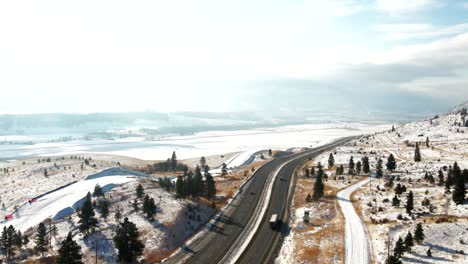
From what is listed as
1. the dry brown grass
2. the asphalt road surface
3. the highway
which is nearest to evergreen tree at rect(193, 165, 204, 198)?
the highway

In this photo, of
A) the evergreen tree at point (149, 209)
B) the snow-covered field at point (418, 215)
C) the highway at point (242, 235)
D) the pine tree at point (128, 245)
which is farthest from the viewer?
the evergreen tree at point (149, 209)

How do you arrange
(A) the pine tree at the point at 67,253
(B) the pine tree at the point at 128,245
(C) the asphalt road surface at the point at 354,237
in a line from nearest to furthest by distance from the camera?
(A) the pine tree at the point at 67,253, (C) the asphalt road surface at the point at 354,237, (B) the pine tree at the point at 128,245

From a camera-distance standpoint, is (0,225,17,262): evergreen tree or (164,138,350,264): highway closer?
(164,138,350,264): highway

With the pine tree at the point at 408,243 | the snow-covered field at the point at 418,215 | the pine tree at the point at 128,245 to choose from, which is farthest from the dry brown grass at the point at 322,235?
the pine tree at the point at 128,245

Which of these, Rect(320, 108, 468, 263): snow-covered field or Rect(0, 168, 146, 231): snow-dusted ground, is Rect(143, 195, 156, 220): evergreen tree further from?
Rect(320, 108, 468, 263): snow-covered field

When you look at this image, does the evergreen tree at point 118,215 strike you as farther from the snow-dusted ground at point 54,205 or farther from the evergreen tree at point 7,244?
the evergreen tree at point 7,244

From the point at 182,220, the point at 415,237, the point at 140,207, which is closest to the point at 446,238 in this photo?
the point at 415,237
